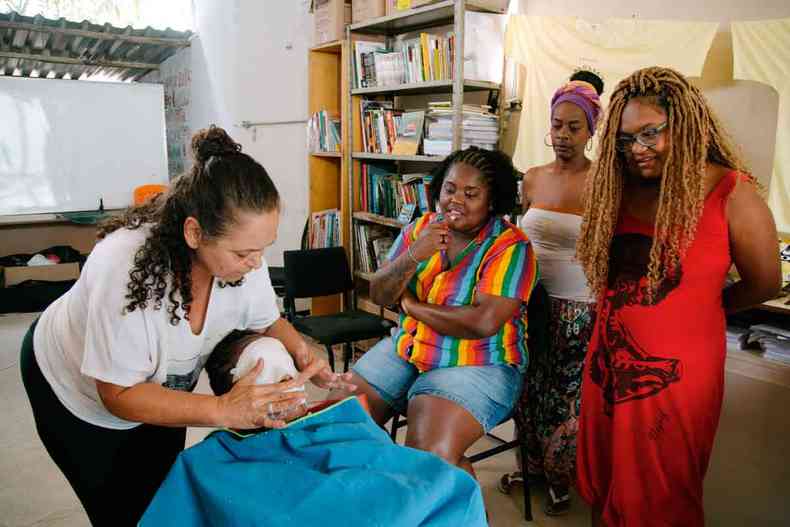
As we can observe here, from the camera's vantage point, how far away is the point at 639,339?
58.7 inches

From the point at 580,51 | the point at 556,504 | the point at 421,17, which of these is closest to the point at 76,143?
the point at 421,17

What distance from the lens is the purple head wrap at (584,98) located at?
2.10 metres

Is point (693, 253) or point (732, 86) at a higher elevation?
point (732, 86)

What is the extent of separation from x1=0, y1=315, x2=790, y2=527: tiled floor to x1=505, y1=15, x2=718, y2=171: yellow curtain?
48.5 inches

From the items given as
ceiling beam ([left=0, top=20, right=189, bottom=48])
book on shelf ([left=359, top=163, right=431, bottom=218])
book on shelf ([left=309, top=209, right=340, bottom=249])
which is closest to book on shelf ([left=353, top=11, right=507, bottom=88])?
book on shelf ([left=359, top=163, right=431, bottom=218])

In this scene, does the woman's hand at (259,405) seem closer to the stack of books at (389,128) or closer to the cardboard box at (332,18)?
the stack of books at (389,128)

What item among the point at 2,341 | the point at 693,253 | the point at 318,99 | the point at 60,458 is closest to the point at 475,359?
the point at 693,253

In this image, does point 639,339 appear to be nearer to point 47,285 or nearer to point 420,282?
point 420,282

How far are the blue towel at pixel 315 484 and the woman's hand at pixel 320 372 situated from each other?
0.28 meters

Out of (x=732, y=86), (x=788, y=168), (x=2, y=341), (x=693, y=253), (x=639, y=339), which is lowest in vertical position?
(x=2, y=341)

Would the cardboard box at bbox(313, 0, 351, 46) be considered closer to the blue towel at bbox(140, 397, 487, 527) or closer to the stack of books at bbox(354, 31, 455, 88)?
the stack of books at bbox(354, 31, 455, 88)

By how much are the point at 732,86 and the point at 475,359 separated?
4.82 ft

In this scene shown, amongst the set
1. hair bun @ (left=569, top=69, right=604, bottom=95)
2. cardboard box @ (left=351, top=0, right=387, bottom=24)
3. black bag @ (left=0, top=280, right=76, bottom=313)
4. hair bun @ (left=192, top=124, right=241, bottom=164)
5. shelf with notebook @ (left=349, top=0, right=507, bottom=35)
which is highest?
cardboard box @ (left=351, top=0, right=387, bottom=24)

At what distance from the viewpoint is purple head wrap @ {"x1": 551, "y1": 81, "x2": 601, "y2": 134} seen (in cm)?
210
